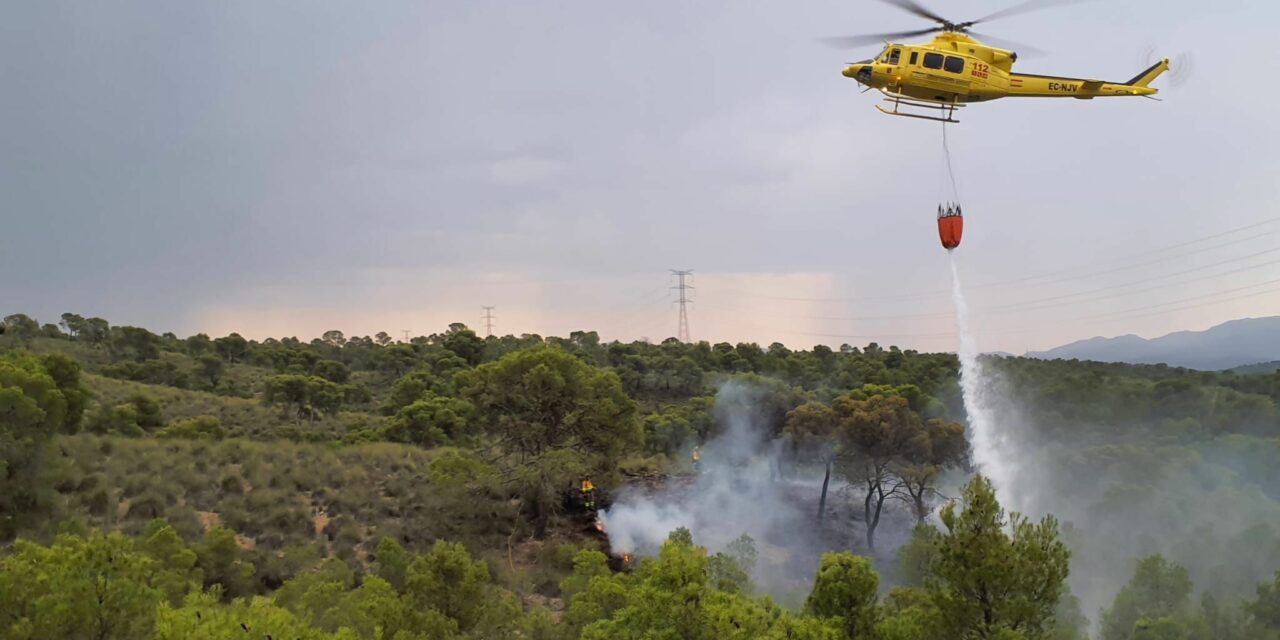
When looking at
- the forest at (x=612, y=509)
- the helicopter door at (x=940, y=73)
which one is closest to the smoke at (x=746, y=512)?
the forest at (x=612, y=509)

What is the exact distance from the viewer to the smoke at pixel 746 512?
35875 mm

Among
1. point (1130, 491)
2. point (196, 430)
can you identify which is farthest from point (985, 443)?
point (196, 430)

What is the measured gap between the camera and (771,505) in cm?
4403

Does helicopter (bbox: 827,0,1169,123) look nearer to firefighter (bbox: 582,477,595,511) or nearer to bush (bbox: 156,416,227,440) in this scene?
firefighter (bbox: 582,477,595,511)

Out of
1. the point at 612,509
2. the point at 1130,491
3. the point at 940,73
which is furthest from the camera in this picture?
the point at 612,509

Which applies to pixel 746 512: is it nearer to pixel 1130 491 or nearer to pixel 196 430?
pixel 1130 491

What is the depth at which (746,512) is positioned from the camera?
Answer: 42656 millimetres

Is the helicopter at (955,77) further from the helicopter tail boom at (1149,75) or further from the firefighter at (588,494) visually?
the firefighter at (588,494)

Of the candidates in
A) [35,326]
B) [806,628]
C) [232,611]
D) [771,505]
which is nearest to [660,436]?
[771,505]

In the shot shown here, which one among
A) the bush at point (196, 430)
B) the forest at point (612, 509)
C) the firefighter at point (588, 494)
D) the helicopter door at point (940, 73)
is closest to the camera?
the forest at point (612, 509)

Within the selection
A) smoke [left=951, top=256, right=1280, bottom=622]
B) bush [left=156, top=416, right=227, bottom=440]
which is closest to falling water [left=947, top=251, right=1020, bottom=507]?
smoke [left=951, top=256, right=1280, bottom=622]

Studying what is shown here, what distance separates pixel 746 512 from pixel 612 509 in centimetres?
844

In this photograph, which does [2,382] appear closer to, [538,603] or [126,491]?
[126,491]

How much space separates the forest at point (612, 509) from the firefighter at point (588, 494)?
0.62 ft
